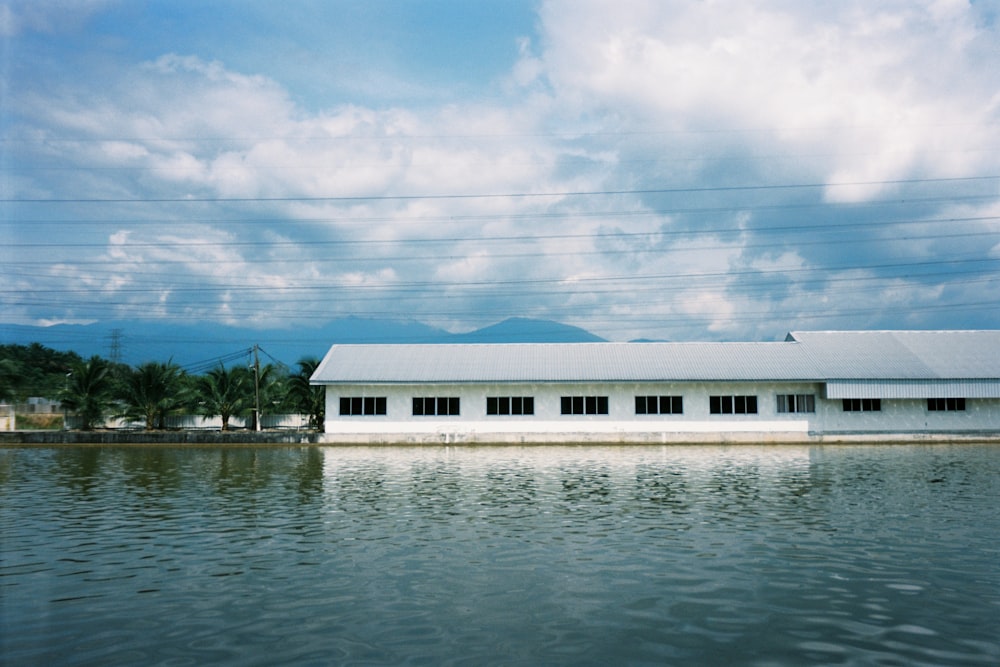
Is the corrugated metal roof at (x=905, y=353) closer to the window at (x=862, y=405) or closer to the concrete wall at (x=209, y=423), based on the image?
the window at (x=862, y=405)

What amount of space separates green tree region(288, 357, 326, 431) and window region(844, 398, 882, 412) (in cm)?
3022

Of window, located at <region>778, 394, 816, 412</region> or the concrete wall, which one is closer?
window, located at <region>778, 394, 816, 412</region>

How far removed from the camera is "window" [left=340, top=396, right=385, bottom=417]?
4219cm

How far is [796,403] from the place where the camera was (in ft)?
136

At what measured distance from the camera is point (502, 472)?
83.6ft

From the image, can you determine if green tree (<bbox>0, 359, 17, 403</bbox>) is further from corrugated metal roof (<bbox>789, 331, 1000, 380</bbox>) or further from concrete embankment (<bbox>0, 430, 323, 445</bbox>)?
corrugated metal roof (<bbox>789, 331, 1000, 380</bbox>)

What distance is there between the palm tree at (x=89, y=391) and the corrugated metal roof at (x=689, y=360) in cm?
1492

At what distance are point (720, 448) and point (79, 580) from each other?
103ft

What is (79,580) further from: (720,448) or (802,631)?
(720,448)

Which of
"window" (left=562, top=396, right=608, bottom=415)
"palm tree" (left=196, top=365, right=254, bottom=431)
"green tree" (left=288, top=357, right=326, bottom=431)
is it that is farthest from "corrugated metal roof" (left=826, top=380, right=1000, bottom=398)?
"palm tree" (left=196, top=365, right=254, bottom=431)

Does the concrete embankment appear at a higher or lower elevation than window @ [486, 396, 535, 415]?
lower

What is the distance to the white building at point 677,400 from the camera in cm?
4025

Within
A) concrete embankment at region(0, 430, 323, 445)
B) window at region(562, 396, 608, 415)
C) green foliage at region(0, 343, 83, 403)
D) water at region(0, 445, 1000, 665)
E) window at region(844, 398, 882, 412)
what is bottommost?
water at region(0, 445, 1000, 665)

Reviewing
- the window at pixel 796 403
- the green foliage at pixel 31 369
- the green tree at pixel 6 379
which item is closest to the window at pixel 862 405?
the window at pixel 796 403
